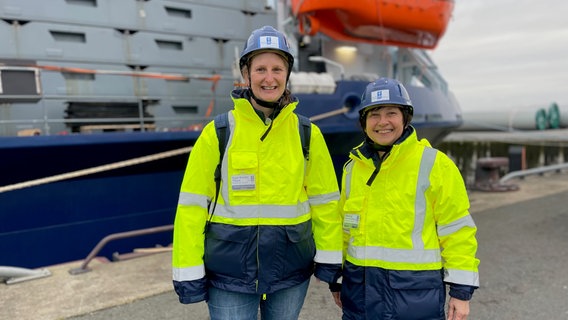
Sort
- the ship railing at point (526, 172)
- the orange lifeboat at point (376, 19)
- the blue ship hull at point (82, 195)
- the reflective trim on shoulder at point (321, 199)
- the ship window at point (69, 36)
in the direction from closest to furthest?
the reflective trim on shoulder at point (321, 199) < the blue ship hull at point (82, 195) < the ship window at point (69, 36) < the orange lifeboat at point (376, 19) < the ship railing at point (526, 172)

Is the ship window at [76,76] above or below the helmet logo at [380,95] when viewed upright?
above

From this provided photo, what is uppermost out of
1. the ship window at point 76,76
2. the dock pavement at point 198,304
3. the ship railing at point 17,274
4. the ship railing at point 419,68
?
the ship railing at point 419,68

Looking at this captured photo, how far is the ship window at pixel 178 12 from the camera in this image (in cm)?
594

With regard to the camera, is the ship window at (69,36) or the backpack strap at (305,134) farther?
the ship window at (69,36)

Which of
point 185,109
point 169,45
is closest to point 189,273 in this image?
point 185,109

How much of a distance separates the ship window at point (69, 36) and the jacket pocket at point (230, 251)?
4758 mm

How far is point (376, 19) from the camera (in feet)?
21.1

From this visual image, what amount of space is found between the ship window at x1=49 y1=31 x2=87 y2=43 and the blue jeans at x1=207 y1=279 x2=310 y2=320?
4.80 m

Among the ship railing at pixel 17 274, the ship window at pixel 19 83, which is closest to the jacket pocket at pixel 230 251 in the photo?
the ship railing at pixel 17 274

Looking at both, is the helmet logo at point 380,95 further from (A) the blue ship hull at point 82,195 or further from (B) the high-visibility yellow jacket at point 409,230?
(A) the blue ship hull at point 82,195

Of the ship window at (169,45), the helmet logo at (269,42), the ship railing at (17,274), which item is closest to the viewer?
the helmet logo at (269,42)

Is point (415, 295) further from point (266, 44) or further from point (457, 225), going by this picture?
point (266, 44)

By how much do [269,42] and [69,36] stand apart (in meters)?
4.72

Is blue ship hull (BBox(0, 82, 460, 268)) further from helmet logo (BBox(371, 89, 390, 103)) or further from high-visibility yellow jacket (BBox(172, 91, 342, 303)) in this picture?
helmet logo (BBox(371, 89, 390, 103))
